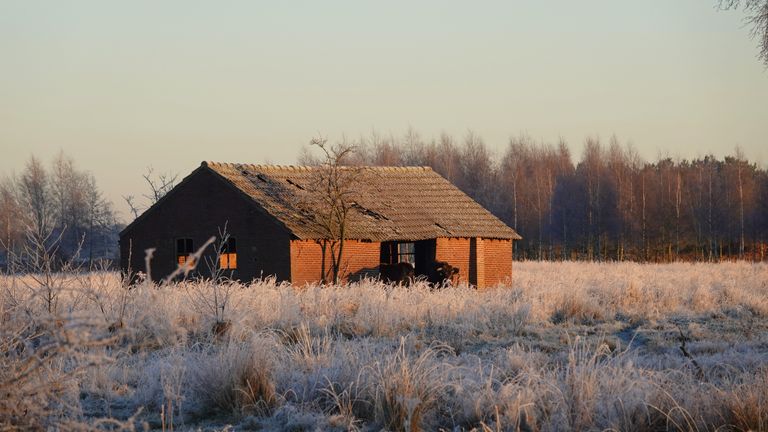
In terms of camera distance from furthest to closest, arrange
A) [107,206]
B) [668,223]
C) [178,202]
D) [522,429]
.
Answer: [107,206], [668,223], [178,202], [522,429]

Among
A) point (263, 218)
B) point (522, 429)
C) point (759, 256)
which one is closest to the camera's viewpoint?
point (522, 429)

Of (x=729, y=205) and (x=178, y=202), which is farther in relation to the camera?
(x=729, y=205)

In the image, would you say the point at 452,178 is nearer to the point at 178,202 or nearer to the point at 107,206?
the point at 107,206

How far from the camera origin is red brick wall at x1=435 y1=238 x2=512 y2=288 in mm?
32344

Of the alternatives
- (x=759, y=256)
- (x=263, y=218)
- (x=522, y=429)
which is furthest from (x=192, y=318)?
(x=759, y=256)

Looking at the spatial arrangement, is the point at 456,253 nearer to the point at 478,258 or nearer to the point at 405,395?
the point at 478,258

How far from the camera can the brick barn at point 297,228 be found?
2822cm

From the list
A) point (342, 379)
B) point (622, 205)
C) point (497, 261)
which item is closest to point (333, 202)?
point (497, 261)

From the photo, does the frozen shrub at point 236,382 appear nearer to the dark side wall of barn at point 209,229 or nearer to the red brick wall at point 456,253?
the dark side wall of barn at point 209,229

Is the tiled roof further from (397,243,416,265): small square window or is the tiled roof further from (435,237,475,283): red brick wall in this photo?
(397,243,416,265): small square window

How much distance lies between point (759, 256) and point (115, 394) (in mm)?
53686

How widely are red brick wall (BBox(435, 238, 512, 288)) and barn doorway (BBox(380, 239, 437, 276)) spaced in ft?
1.41

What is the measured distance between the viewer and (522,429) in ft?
24.8

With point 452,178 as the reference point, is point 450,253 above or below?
below
